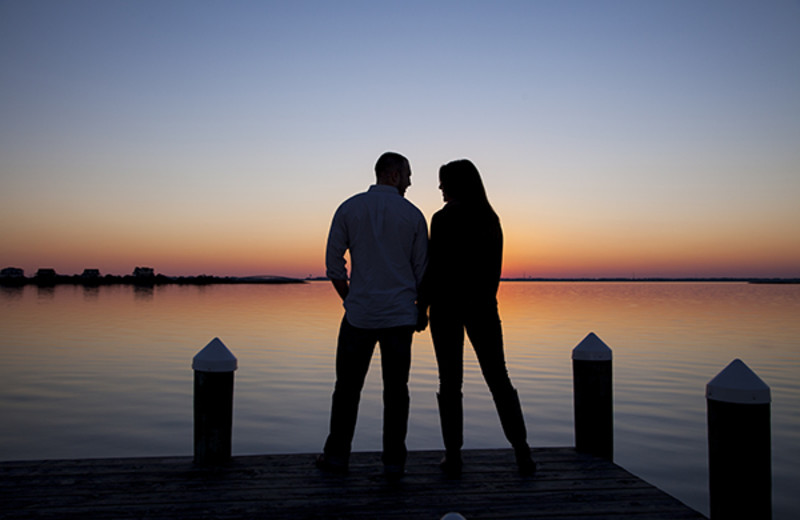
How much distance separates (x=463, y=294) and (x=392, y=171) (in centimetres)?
110

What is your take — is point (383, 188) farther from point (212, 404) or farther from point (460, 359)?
point (212, 404)

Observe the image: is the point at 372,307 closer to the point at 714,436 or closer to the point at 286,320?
the point at 714,436

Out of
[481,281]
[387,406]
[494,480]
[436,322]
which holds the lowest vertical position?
[494,480]

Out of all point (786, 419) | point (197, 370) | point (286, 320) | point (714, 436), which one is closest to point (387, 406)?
point (197, 370)

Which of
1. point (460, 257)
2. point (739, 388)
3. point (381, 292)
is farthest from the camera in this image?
point (460, 257)

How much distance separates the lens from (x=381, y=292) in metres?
4.48

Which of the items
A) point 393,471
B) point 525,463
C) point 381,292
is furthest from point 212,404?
point 525,463

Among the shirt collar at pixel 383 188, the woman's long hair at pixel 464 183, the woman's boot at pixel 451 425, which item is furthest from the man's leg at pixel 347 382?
the woman's long hair at pixel 464 183

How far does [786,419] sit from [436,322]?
9.96 m

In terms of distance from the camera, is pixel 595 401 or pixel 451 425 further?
pixel 595 401

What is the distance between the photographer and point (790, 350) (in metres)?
20.9

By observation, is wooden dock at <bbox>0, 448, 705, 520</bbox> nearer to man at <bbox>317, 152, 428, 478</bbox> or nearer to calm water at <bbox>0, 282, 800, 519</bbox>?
man at <bbox>317, 152, 428, 478</bbox>

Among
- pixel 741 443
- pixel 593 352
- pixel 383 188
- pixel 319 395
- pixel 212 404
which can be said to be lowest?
pixel 319 395

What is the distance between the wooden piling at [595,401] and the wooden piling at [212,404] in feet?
9.82
